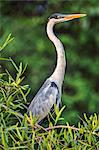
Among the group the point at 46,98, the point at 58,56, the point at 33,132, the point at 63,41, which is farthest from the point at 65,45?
the point at 33,132

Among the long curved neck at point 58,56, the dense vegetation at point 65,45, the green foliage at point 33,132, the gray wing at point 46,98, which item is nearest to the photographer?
the green foliage at point 33,132

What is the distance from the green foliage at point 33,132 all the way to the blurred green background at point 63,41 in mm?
3670

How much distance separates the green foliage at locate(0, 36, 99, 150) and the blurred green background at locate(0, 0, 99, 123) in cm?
367

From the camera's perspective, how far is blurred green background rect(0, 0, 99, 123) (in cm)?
573

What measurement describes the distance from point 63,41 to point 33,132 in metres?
4.18

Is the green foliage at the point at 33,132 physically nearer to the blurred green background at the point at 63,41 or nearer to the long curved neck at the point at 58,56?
the long curved neck at the point at 58,56

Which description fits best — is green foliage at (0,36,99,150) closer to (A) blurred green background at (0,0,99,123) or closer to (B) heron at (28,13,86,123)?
(B) heron at (28,13,86,123)

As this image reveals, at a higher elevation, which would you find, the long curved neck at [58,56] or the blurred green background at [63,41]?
the blurred green background at [63,41]

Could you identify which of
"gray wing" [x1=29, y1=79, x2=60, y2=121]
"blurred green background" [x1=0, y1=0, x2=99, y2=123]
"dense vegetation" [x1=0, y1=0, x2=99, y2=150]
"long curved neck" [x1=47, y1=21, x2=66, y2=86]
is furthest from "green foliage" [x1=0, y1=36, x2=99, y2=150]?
"blurred green background" [x1=0, y1=0, x2=99, y2=123]

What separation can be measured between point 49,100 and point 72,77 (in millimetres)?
3114

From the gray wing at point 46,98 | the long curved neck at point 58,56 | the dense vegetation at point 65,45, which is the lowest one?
the gray wing at point 46,98

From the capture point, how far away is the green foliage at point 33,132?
5.89 ft

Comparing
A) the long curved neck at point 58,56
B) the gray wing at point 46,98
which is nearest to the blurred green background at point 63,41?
the gray wing at point 46,98

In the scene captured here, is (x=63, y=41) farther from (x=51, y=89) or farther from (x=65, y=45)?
(x=51, y=89)
